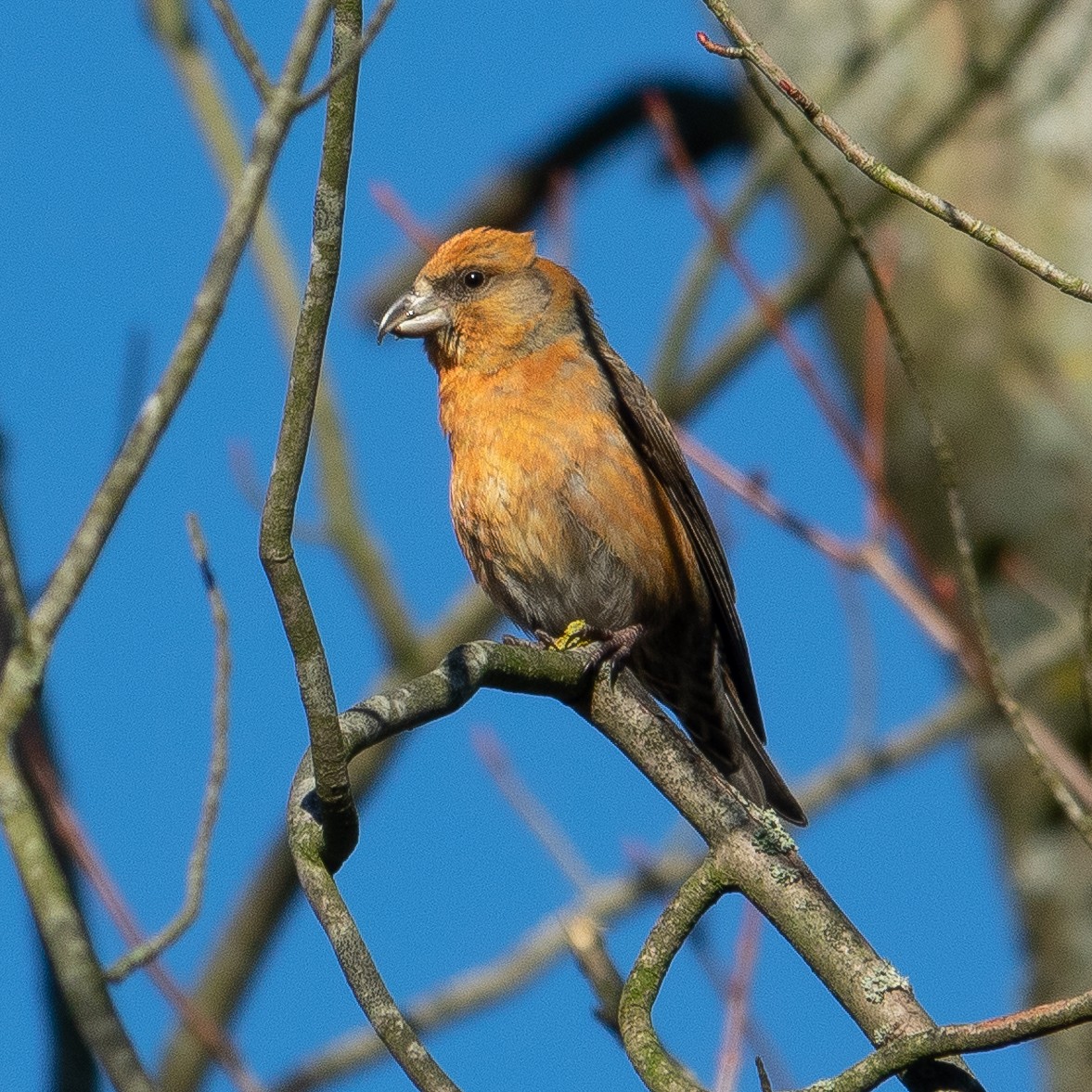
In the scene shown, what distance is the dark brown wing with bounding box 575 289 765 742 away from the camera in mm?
5297

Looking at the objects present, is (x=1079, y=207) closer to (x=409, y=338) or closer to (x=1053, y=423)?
(x=1053, y=423)

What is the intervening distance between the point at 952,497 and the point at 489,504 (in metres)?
1.95

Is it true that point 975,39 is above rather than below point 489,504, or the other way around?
above

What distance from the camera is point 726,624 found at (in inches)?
213

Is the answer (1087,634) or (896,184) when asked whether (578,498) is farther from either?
(896,184)

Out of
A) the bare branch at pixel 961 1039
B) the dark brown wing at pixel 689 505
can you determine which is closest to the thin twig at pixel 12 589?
the bare branch at pixel 961 1039

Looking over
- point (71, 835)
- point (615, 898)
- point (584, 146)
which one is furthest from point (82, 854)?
point (584, 146)

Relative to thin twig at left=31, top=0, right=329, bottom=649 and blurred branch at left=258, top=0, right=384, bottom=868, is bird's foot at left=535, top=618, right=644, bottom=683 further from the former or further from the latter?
thin twig at left=31, top=0, right=329, bottom=649

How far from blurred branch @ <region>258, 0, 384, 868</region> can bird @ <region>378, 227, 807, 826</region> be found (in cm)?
229

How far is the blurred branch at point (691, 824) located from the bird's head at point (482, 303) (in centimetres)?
218

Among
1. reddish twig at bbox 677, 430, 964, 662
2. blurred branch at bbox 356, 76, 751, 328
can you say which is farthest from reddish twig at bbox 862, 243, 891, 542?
blurred branch at bbox 356, 76, 751, 328

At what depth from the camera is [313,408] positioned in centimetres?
252

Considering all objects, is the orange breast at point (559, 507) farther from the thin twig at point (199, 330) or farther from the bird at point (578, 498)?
the thin twig at point (199, 330)

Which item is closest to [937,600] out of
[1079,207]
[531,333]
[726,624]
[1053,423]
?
[726,624]
